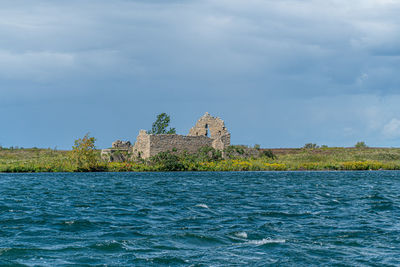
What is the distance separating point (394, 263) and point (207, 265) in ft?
11.2

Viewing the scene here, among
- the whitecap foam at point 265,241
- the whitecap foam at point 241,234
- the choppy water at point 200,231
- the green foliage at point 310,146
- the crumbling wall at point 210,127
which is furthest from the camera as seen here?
the green foliage at point 310,146

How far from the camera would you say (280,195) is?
2214 centimetres

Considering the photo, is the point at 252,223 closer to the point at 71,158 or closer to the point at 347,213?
the point at 347,213

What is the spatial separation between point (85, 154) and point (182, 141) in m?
11.0

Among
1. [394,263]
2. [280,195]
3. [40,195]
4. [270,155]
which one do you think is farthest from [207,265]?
[270,155]

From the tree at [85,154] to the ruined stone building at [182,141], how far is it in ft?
18.8

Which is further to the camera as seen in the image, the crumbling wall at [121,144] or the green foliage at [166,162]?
the crumbling wall at [121,144]

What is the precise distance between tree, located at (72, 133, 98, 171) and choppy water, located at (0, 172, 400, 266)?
2778 centimetres

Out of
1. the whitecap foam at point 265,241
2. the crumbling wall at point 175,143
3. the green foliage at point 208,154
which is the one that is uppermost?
the crumbling wall at point 175,143

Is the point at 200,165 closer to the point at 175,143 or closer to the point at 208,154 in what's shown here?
the point at 208,154

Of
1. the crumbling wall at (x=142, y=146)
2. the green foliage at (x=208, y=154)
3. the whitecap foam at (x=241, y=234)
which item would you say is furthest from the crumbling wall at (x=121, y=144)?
the whitecap foam at (x=241, y=234)

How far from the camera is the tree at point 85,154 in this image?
48062 mm

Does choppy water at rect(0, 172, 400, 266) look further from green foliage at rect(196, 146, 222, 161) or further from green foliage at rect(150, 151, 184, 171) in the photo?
green foliage at rect(196, 146, 222, 161)

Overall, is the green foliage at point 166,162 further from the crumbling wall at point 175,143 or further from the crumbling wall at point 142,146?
the crumbling wall at point 142,146
